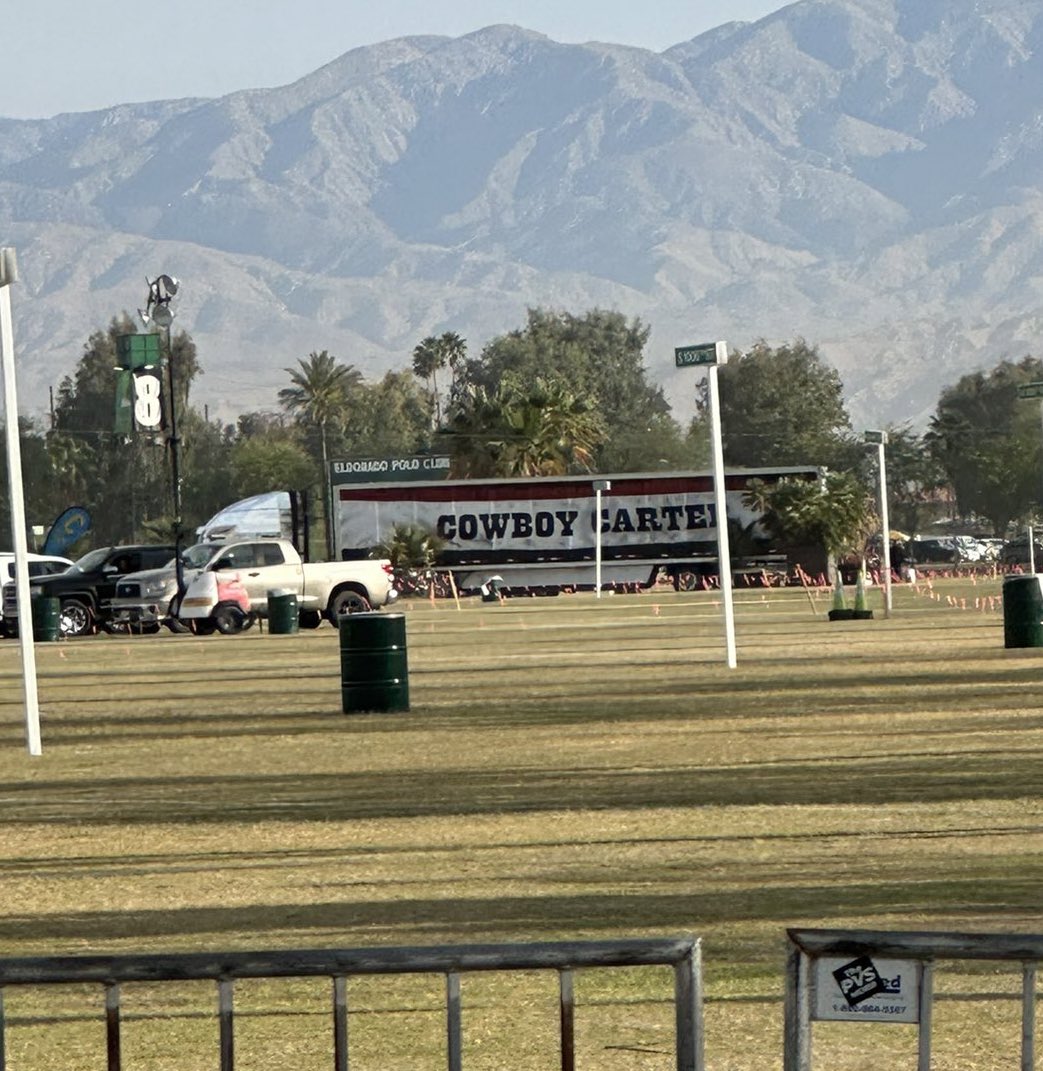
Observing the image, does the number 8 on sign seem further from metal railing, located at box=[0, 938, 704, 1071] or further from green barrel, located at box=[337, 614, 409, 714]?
metal railing, located at box=[0, 938, 704, 1071]

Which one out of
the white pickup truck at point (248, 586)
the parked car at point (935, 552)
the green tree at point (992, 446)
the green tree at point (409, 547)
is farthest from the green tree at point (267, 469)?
the white pickup truck at point (248, 586)

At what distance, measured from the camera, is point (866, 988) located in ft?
20.1

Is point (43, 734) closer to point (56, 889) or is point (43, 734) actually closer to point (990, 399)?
point (56, 889)

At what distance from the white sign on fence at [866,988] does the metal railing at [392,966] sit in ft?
0.98

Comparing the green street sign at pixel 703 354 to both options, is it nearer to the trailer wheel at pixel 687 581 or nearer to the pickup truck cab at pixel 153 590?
the pickup truck cab at pixel 153 590

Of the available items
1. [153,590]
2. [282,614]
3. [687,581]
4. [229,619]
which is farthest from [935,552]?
[282,614]

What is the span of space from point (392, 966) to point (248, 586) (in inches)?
1981

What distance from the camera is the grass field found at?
987 centimetres

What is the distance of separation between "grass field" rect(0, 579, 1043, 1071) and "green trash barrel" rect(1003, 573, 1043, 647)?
1.92 metres

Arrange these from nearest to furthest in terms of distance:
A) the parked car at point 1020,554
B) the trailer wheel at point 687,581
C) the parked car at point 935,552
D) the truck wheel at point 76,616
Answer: the truck wheel at point 76,616, the trailer wheel at point 687,581, the parked car at point 1020,554, the parked car at point 935,552

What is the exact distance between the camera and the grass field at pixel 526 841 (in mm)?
9867

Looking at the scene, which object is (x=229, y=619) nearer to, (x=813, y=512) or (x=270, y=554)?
(x=270, y=554)

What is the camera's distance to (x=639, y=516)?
3428 inches

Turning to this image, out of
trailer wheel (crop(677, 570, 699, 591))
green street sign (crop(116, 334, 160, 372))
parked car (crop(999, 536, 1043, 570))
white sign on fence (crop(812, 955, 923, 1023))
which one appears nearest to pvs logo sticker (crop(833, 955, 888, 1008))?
white sign on fence (crop(812, 955, 923, 1023))
